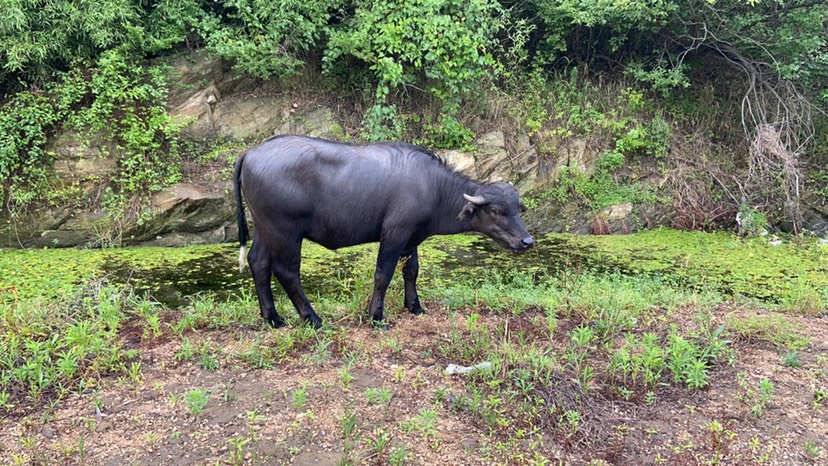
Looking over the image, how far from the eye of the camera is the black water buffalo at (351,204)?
364 centimetres

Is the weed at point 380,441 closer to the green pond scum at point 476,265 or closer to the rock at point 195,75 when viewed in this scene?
the green pond scum at point 476,265

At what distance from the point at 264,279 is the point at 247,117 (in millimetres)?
5186

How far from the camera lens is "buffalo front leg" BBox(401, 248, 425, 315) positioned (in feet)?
13.6

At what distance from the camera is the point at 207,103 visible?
8086 mm

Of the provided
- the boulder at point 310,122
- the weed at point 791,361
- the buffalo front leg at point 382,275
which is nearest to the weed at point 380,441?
the buffalo front leg at point 382,275

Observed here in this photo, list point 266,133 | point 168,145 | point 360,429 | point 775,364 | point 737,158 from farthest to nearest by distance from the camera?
1. point 737,158
2. point 266,133
3. point 168,145
4. point 775,364
5. point 360,429

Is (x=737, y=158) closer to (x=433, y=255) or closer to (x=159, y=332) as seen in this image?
(x=433, y=255)

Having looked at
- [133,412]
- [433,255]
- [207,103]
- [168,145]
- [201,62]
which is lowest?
[433,255]

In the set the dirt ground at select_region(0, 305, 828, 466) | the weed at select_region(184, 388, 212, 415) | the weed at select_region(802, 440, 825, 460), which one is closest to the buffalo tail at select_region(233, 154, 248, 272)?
the dirt ground at select_region(0, 305, 828, 466)

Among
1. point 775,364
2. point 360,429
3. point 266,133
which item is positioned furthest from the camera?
point 266,133

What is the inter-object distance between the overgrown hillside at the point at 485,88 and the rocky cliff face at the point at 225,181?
0.31ft

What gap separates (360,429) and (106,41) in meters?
6.67

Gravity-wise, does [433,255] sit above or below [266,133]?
below

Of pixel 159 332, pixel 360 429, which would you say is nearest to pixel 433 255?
pixel 159 332
